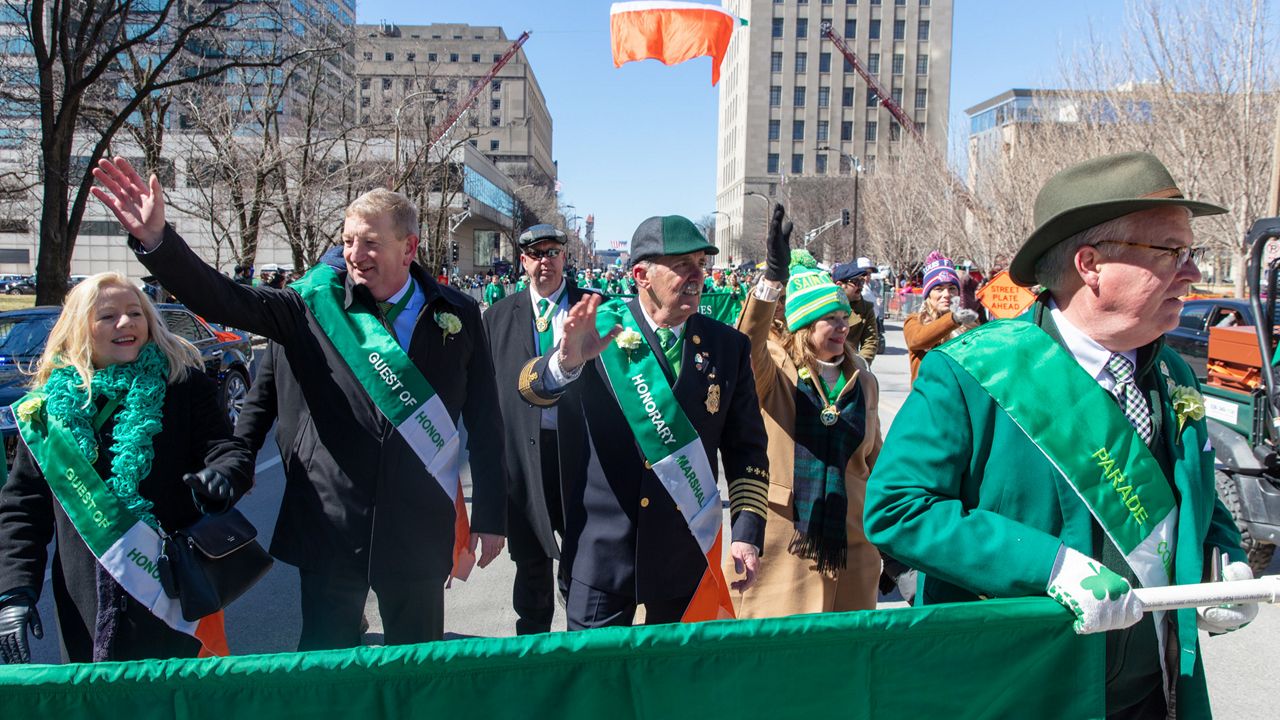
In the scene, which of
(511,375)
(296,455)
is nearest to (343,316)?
(296,455)

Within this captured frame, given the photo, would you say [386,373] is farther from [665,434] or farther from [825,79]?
[825,79]

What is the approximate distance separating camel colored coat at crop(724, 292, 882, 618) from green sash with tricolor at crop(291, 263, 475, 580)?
1.34 meters

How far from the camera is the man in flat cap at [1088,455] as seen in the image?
1833mm

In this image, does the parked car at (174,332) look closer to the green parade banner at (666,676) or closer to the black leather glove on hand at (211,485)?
the black leather glove on hand at (211,485)

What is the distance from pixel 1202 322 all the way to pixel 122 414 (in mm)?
13799

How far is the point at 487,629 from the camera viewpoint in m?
4.99

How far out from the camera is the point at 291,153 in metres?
20.7

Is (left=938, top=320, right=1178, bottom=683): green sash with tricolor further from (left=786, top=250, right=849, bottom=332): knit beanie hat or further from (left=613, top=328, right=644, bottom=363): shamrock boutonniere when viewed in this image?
(left=786, top=250, right=849, bottom=332): knit beanie hat

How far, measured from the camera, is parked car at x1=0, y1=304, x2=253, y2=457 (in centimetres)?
779

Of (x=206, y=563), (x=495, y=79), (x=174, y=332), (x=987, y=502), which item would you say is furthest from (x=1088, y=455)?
(x=495, y=79)

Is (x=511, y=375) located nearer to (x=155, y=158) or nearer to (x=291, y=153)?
(x=291, y=153)

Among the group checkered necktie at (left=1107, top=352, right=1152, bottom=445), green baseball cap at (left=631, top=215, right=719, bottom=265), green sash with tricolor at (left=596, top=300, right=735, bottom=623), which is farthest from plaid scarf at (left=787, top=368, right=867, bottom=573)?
checkered necktie at (left=1107, top=352, right=1152, bottom=445)

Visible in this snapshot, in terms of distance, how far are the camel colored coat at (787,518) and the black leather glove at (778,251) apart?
0.43 feet

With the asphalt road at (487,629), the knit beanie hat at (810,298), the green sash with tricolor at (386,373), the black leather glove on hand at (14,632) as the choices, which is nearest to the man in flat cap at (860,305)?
the asphalt road at (487,629)
